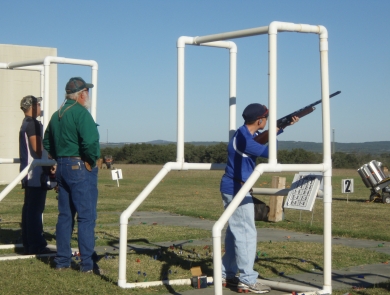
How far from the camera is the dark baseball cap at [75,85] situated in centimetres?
710

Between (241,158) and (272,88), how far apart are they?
2.76 ft

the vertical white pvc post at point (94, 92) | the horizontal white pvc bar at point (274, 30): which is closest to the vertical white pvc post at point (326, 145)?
the horizontal white pvc bar at point (274, 30)

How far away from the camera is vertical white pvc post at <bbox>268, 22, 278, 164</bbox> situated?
5.69 metres

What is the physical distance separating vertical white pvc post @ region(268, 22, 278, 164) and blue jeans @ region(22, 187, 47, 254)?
3.69 meters

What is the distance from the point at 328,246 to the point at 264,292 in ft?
2.52

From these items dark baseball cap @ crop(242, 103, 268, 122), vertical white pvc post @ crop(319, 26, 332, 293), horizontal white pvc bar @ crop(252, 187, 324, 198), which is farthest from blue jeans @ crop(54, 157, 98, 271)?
vertical white pvc post @ crop(319, 26, 332, 293)

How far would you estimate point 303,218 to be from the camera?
556 inches

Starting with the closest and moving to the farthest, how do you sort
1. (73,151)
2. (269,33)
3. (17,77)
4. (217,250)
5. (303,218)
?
(217,250) < (269,33) < (73,151) < (303,218) < (17,77)

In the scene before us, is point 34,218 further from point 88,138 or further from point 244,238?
point 244,238

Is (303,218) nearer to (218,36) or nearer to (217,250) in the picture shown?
(218,36)

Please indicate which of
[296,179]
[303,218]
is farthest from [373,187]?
[296,179]

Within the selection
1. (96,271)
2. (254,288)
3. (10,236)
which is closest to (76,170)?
(96,271)

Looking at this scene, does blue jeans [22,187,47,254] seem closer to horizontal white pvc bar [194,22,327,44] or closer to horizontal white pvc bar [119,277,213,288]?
horizontal white pvc bar [119,277,213,288]

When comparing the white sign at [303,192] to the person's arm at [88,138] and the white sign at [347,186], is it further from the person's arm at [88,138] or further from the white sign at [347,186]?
the white sign at [347,186]
